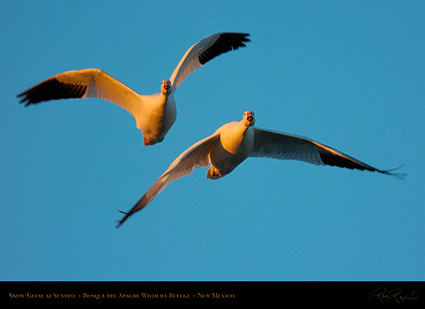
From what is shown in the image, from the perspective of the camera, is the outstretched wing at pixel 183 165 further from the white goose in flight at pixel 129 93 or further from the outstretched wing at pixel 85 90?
the outstretched wing at pixel 85 90

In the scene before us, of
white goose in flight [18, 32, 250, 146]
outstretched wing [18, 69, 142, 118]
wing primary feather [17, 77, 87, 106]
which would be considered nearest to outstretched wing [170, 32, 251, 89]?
white goose in flight [18, 32, 250, 146]

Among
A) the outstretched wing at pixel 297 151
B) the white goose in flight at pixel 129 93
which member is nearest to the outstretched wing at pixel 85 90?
the white goose in flight at pixel 129 93

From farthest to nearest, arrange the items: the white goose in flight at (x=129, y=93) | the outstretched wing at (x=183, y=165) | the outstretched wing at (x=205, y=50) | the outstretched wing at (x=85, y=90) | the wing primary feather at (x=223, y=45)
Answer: the wing primary feather at (x=223, y=45) → the outstretched wing at (x=205, y=50) → the outstretched wing at (x=85, y=90) → the white goose in flight at (x=129, y=93) → the outstretched wing at (x=183, y=165)

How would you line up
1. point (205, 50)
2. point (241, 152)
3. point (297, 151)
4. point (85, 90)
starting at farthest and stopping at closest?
1. point (205, 50)
2. point (85, 90)
3. point (297, 151)
4. point (241, 152)

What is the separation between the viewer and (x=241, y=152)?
40.7 feet

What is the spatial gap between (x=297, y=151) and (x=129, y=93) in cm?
388

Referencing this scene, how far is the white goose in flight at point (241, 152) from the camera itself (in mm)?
11891

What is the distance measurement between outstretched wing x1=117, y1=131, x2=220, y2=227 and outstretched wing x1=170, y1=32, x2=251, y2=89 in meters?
2.19

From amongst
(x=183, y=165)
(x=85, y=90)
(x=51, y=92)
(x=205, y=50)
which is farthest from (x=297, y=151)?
(x=51, y=92)

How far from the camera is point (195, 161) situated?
12820mm

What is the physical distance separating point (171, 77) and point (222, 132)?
2569 millimetres

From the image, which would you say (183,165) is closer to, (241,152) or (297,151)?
(241,152)

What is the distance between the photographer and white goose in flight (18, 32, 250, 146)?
13.6 metres
